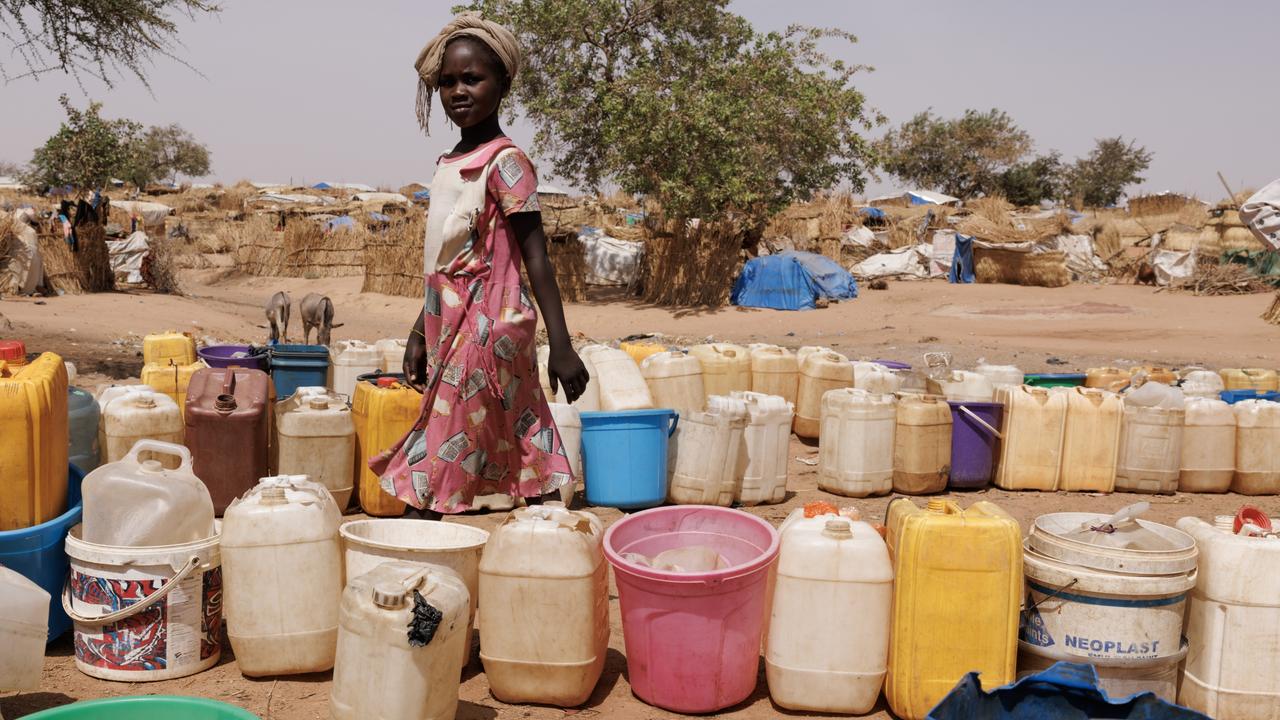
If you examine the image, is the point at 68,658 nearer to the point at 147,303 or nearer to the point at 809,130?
the point at 147,303

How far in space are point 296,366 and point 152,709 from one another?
13.3ft

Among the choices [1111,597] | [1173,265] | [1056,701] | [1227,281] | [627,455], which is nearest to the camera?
[1056,701]

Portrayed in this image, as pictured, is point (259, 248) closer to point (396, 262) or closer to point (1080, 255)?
point (396, 262)

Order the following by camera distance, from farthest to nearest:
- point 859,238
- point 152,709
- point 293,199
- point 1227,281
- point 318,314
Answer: point 293,199, point 859,238, point 1227,281, point 318,314, point 152,709

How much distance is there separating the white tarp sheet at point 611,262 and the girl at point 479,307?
16.8 meters

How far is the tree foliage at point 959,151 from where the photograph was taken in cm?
4000

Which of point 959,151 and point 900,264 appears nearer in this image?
point 900,264

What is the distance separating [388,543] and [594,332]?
466 inches

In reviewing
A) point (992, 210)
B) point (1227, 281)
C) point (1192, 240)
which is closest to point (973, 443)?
point (1227, 281)

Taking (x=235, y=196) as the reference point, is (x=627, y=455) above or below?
below

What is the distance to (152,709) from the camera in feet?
6.61

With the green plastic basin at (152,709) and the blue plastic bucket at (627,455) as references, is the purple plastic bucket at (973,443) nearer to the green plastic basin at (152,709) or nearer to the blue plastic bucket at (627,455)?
the blue plastic bucket at (627,455)

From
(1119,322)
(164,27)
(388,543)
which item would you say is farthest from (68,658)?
(1119,322)

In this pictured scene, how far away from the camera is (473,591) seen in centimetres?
288
